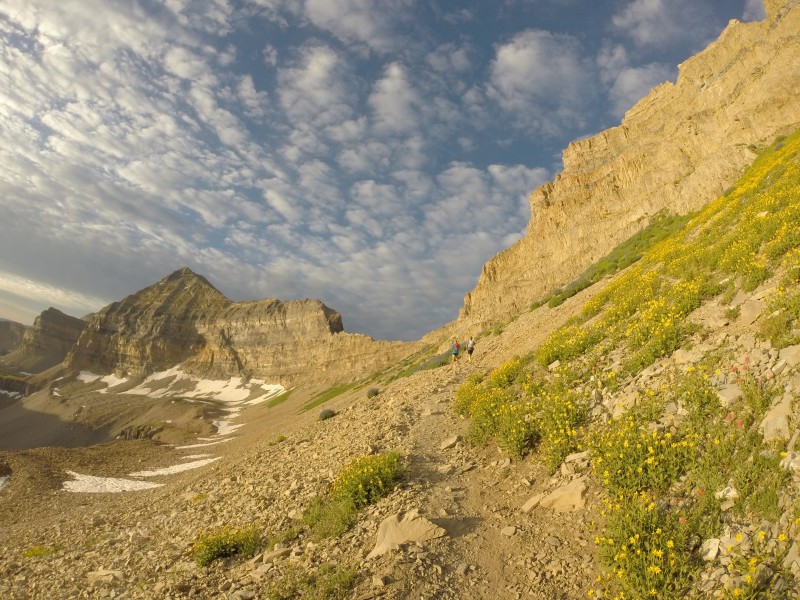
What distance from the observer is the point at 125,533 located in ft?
48.2

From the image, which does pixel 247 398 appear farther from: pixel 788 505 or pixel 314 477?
pixel 788 505

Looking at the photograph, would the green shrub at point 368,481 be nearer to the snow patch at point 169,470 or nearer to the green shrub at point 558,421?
the green shrub at point 558,421

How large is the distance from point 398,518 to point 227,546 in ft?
14.1

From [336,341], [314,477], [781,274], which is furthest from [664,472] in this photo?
[336,341]

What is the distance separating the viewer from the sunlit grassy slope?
18.0 ft

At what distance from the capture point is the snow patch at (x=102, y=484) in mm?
33125

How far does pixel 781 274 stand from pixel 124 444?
73.8m

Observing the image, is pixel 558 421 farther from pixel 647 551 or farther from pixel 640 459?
pixel 647 551

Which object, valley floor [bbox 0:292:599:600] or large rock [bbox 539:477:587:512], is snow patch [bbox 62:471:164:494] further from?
large rock [bbox 539:477:587:512]

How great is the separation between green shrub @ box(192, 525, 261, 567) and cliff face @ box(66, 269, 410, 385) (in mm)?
117481

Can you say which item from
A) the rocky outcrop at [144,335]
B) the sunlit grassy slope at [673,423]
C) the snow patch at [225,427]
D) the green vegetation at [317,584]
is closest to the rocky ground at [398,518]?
the green vegetation at [317,584]

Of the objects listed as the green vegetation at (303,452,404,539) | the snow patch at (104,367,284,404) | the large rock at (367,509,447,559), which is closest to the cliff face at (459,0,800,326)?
the green vegetation at (303,452,404,539)

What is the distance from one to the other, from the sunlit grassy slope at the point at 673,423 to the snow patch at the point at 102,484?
32.0m

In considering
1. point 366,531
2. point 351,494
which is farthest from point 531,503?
point 351,494
